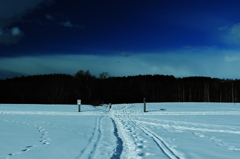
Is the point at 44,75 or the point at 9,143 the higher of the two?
the point at 44,75

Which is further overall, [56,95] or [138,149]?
[56,95]

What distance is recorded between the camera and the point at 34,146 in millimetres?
6082

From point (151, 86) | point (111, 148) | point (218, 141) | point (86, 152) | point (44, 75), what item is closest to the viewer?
point (86, 152)

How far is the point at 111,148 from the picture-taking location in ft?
19.6

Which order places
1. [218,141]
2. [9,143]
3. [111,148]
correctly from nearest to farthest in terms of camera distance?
[111,148], [9,143], [218,141]

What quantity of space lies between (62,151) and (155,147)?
8.22 ft

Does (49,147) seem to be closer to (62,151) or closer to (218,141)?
(62,151)

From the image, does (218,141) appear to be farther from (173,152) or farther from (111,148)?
(111,148)

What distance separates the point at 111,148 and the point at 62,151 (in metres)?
1.27

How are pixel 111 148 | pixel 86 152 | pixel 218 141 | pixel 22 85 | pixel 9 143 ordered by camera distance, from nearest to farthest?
pixel 86 152, pixel 111 148, pixel 9 143, pixel 218 141, pixel 22 85

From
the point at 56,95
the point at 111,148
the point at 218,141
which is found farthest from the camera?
the point at 56,95

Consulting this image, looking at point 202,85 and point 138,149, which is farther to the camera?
point 202,85

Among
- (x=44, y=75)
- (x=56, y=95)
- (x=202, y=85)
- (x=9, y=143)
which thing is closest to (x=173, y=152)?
(x=9, y=143)

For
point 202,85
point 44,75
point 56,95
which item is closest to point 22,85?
point 44,75
